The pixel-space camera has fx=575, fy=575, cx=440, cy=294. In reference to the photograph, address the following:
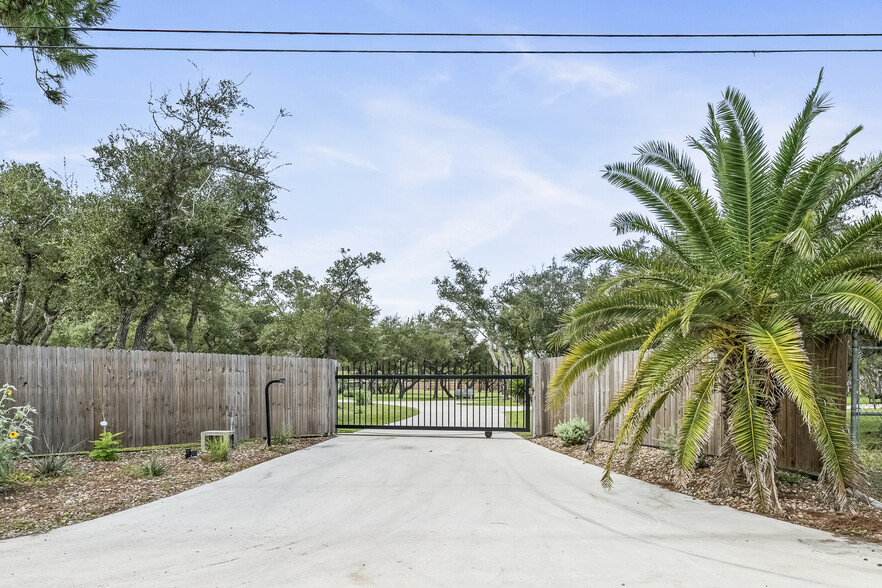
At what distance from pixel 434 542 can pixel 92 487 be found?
4516 mm

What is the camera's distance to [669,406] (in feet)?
30.8

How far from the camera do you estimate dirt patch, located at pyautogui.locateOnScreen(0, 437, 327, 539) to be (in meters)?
5.64

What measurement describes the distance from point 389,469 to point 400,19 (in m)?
6.57

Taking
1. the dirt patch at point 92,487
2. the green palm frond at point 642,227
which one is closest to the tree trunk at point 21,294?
the dirt patch at point 92,487

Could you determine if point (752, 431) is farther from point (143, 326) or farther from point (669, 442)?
point (143, 326)

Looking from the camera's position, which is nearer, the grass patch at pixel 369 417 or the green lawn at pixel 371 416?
the grass patch at pixel 369 417

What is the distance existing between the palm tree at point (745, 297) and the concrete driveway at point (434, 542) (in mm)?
898

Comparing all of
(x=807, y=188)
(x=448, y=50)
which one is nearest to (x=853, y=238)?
(x=807, y=188)

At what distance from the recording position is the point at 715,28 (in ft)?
25.0

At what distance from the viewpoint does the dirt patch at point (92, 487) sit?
18.5ft

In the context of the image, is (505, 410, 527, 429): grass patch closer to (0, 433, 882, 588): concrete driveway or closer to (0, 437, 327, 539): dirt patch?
(0, 433, 882, 588): concrete driveway

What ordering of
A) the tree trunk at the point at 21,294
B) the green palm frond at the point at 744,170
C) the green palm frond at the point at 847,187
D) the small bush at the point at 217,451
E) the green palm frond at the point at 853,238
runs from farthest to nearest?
the tree trunk at the point at 21,294
the small bush at the point at 217,451
the green palm frond at the point at 744,170
the green palm frond at the point at 847,187
the green palm frond at the point at 853,238

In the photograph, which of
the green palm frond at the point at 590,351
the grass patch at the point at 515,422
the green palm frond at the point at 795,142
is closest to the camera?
the green palm frond at the point at 795,142

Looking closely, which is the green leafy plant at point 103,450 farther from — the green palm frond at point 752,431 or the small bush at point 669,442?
the green palm frond at point 752,431
